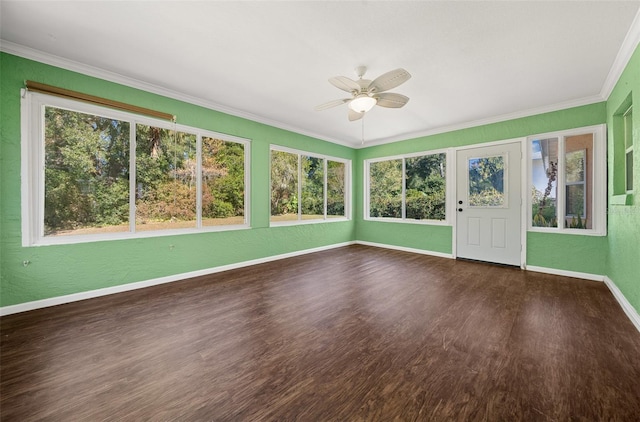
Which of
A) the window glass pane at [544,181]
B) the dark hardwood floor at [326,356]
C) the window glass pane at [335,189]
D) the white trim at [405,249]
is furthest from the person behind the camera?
the window glass pane at [335,189]

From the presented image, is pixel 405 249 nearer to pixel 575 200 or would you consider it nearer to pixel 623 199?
pixel 575 200

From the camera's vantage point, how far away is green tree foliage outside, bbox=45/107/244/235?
9.09 ft

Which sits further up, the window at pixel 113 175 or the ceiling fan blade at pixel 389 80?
the ceiling fan blade at pixel 389 80

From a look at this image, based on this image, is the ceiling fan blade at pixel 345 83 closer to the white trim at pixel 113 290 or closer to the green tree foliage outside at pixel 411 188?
the white trim at pixel 113 290

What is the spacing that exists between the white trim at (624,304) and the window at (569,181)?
72cm

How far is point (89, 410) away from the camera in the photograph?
134 centimetres

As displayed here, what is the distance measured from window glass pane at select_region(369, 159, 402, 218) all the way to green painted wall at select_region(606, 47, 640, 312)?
3.21 meters

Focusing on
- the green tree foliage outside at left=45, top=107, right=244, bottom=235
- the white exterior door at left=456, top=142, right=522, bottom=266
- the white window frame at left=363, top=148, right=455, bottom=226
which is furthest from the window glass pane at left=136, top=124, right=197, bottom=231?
the white exterior door at left=456, top=142, right=522, bottom=266

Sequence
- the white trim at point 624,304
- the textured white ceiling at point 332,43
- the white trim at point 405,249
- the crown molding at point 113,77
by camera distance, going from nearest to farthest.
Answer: the textured white ceiling at point 332,43, the white trim at point 624,304, the crown molding at point 113,77, the white trim at point 405,249

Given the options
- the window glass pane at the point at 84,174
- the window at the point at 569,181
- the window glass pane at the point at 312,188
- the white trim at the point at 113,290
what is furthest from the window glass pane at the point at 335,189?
the window glass pane at the point at 84,174

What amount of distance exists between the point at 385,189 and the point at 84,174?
17.5 feet

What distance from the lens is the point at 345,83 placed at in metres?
2.51

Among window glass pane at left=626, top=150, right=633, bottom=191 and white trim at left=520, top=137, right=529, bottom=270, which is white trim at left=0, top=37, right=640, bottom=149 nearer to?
white trim at left=520, top=137, right=529, bottom=270

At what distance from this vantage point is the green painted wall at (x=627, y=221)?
7.59 ft
